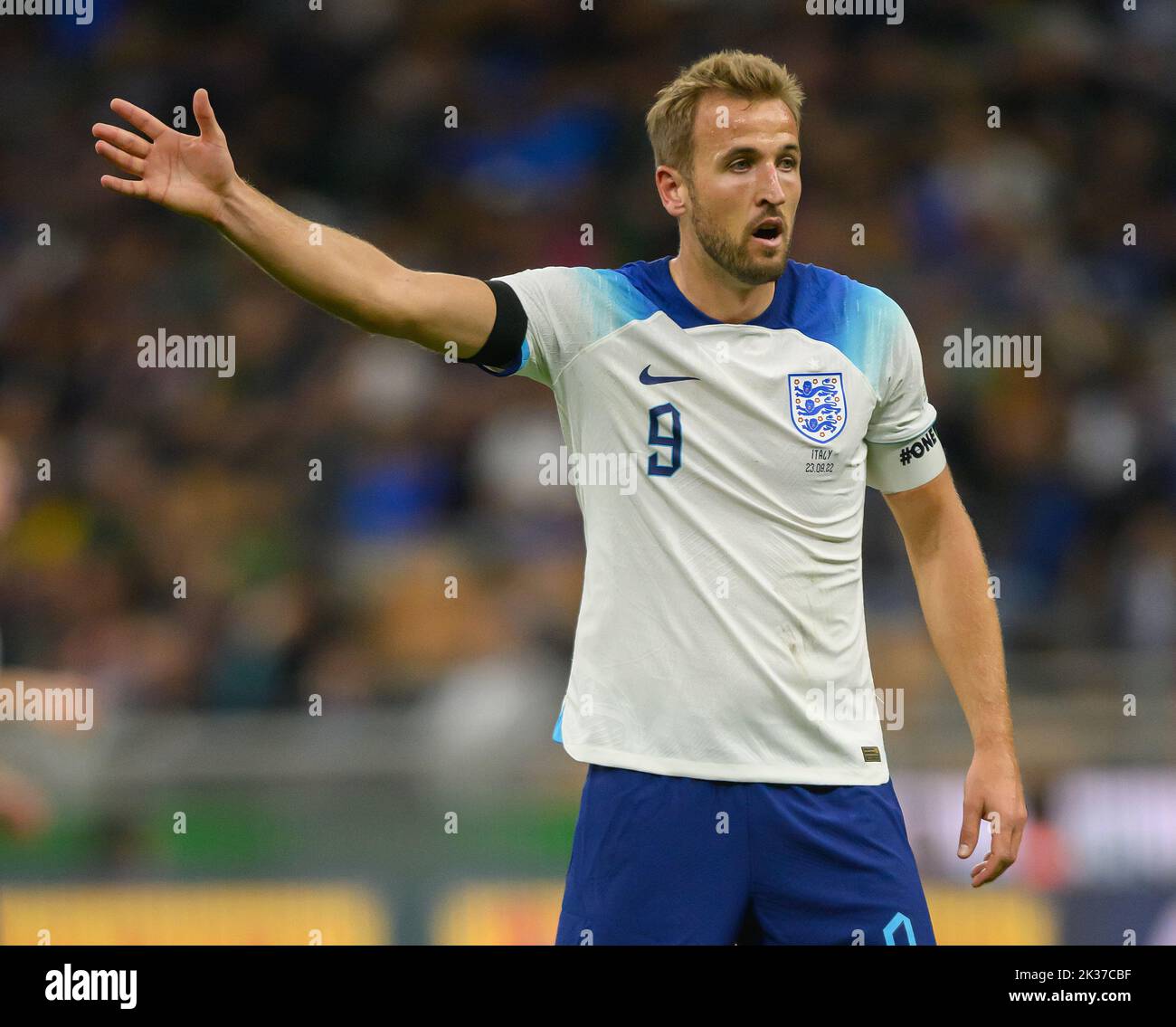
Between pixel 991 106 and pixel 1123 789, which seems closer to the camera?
pixel 1123 789

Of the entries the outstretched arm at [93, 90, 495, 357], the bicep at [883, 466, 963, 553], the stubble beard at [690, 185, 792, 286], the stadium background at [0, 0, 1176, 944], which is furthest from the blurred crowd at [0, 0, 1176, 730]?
the outstretched arm at [93, 90, 495, 357]

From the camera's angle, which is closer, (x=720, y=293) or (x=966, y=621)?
(x=720, y=293)

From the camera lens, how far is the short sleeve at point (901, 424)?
372 centimetres

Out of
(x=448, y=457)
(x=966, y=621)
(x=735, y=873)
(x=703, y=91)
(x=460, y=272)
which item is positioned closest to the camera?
(x=735, y=873)

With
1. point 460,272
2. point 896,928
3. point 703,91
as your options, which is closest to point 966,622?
point 896,928

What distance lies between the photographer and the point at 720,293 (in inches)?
143

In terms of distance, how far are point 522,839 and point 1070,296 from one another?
473 cm

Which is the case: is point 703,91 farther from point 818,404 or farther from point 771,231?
point 818,404

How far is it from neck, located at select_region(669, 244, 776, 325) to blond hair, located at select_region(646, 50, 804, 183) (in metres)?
0.21

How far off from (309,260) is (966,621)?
168cm

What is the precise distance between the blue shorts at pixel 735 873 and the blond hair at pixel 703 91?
4.48ft

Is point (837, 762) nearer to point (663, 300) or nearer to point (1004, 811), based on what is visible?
point (1004, 811)

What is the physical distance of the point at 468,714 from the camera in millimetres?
6984

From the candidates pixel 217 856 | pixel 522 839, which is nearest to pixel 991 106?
pixel 522 839
